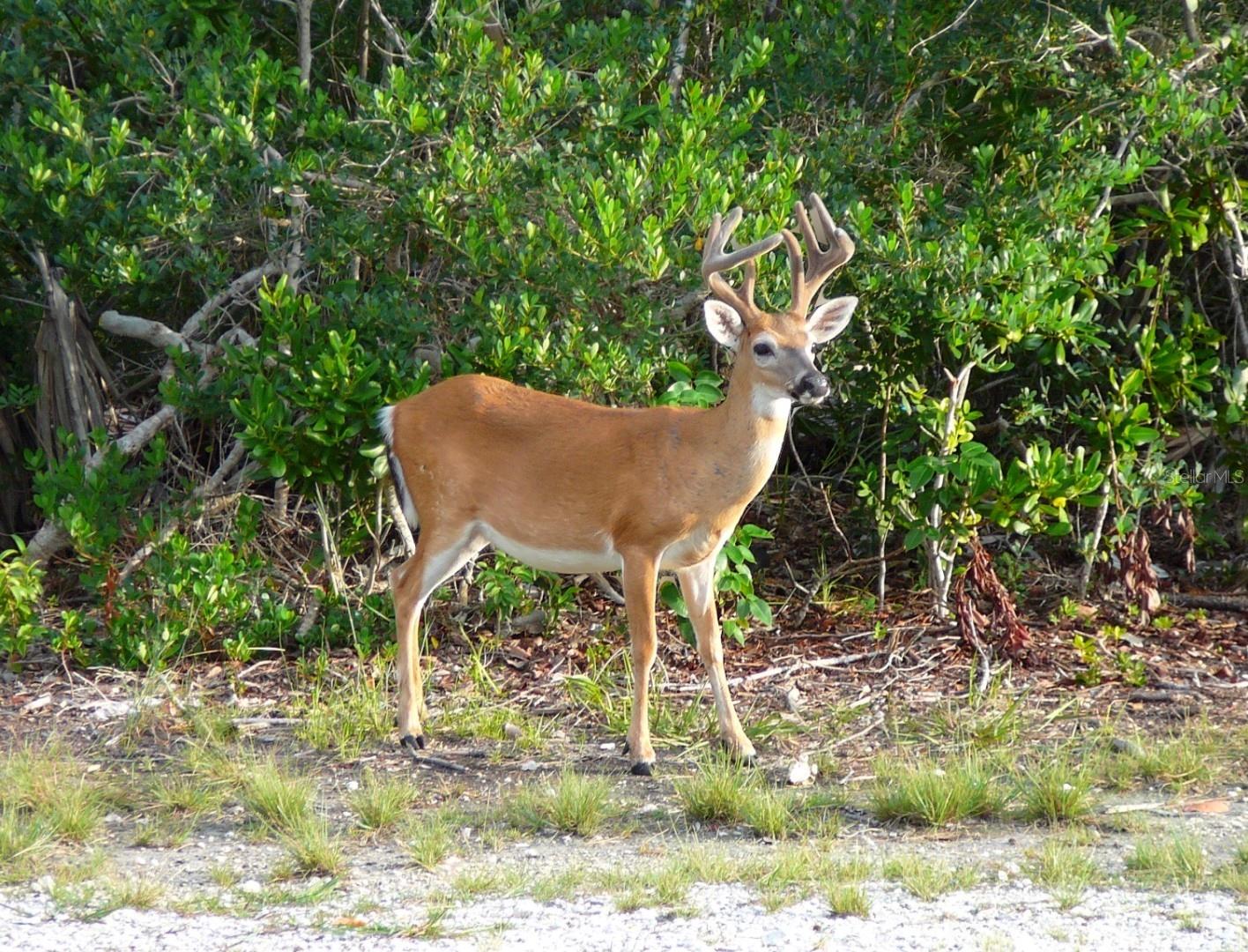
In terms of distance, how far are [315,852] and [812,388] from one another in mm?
2505

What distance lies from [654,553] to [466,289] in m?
1.86

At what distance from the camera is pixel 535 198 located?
25.4 ft

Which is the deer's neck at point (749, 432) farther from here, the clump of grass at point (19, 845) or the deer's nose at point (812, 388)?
the clump of grass at point (19, 845)

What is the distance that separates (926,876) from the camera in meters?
5.26

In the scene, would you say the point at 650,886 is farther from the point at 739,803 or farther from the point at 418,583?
the point at 418,583

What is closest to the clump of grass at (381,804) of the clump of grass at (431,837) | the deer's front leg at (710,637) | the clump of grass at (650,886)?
the clump of grass at (431,837)

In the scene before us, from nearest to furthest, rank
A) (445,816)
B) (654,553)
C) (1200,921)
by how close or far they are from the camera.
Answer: (1200,921) < (445,816) < (654,553)

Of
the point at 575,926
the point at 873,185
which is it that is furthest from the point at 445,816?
the point at 873,185

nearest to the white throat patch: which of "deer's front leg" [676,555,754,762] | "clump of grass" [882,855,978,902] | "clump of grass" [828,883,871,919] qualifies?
"deer's front leg" [676,555,754,762]

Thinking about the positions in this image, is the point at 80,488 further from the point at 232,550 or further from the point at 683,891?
the point at 683,891

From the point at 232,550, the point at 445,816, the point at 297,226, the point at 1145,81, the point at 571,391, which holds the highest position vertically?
the point at 1145,81

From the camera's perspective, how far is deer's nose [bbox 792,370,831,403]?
21.0 ft

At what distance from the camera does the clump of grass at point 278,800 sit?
19.7 ft

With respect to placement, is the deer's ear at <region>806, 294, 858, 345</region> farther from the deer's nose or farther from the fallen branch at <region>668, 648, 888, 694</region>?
the fallen branch at <region>668, 648, 888, 694</region>
